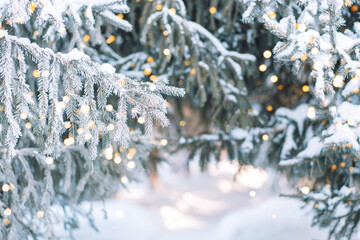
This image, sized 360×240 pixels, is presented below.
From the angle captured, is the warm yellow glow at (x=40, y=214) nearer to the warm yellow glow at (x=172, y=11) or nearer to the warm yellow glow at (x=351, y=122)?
the warm yellow glow at (x=172, y=11)

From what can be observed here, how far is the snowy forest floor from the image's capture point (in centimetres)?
556

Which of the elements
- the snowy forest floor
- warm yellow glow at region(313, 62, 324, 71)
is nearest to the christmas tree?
warm yellow glow at region(313, 62, 324, 71)

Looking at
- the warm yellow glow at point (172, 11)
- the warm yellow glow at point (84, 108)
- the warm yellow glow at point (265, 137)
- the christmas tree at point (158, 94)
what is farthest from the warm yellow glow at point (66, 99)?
the warm yellow glow at point (265, 137)

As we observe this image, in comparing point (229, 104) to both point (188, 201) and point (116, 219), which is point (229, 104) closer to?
point (116, 219)

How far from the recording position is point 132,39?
4.55 metres

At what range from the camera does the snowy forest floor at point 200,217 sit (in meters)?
5.56

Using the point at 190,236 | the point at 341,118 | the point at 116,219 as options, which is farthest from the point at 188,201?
the point at 341,118

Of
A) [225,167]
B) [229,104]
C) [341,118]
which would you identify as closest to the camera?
[341,118]

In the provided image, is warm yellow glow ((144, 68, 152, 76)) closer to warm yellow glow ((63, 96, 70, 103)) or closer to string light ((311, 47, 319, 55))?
warm yellow glow ((63, 96, 70, 103))

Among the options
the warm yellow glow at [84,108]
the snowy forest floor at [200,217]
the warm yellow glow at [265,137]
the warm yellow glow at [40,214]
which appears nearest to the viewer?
the warm yellow glow at [84,108]

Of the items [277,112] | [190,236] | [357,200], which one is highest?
[277,112]

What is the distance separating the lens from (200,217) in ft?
26.3

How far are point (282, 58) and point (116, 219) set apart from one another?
4.73m

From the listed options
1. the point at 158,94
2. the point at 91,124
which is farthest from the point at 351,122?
the point at 91,124
